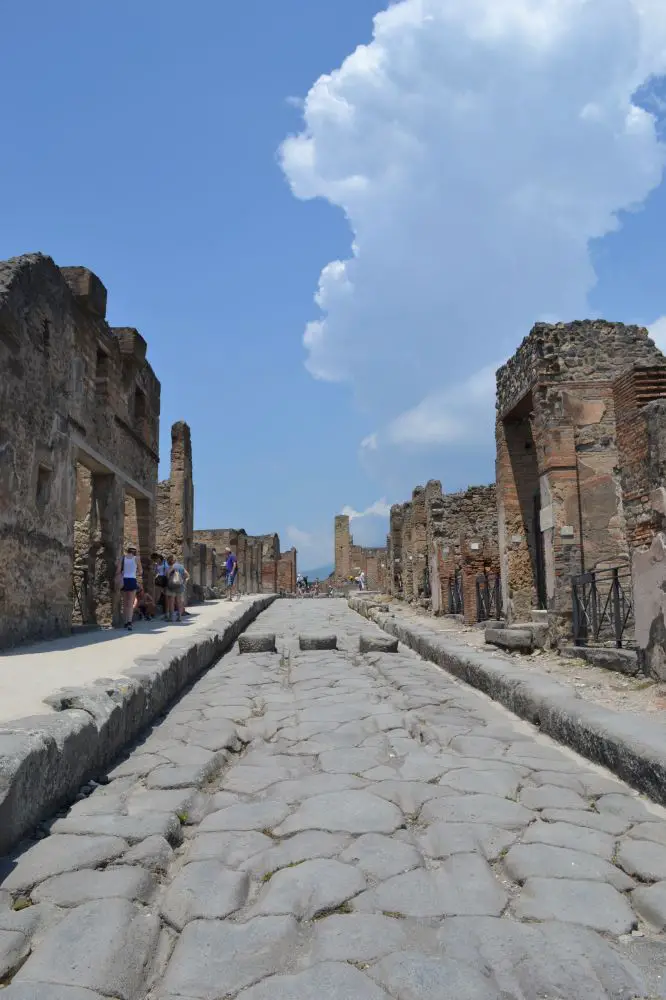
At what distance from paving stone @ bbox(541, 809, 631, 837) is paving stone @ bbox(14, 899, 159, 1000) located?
168 cm

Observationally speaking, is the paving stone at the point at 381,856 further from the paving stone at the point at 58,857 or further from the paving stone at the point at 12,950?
the paving stone at the point at 12,950

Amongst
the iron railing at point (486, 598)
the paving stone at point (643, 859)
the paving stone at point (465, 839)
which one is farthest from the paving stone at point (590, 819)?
the iron railing at point (486, 598)

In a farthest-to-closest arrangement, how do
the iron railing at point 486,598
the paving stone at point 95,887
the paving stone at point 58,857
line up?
the iron railing at point 486,598
the paving stone at point 58,857
the paving stone at point 95,887

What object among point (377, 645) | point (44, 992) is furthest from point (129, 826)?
point (377, 645)

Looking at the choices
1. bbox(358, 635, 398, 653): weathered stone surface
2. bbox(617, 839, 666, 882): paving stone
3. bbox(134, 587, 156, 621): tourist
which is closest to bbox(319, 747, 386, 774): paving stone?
bbox(617, 839, 666, 882): paving stone

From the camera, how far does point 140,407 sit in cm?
1482

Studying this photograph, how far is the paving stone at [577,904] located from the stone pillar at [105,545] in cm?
1032

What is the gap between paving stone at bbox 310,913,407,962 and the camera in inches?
72.7

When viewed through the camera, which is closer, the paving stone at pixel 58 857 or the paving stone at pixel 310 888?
the paving stone at pixel 310 888

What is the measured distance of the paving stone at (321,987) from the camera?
1.66m

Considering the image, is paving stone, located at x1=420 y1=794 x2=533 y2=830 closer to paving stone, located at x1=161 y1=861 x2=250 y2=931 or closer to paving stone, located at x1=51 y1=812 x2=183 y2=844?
paving stone, located at x1=161 y1=861 x2=250 y2=931

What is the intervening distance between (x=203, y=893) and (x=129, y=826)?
2.25ft

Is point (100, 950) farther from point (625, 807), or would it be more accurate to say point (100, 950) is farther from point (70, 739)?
point (625, 807)

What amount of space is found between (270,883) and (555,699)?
8.93 ft
